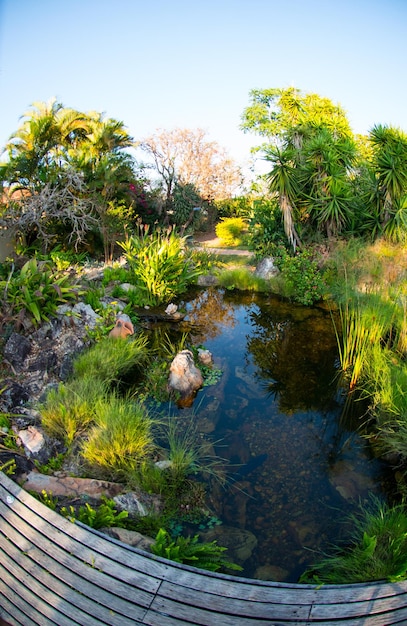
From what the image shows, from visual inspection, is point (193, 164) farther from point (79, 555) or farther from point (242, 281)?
point (79, 555)

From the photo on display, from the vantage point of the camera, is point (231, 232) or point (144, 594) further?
point (231, 232)

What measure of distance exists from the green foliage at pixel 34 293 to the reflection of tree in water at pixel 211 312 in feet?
7.66

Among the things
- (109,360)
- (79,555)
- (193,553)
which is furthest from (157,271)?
(79,555)

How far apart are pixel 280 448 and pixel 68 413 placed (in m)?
2.02

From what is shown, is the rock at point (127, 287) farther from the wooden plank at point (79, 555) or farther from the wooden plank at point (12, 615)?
the wooden plank at point (12, 615)

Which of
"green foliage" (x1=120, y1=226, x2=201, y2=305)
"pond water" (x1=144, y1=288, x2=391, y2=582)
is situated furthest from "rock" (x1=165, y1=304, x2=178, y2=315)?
"pond water" (x1=144, y1=288, x2=391, y2=582)

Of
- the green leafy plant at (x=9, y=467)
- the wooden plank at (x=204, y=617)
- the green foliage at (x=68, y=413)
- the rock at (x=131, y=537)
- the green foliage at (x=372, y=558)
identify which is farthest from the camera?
the green foliage at (x=68, y=413)

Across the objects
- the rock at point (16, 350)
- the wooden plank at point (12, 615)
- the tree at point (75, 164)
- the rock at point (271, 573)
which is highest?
the tree at point (75, 164)

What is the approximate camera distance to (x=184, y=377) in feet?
15.4

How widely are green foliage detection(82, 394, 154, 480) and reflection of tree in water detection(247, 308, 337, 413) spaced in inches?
73.2

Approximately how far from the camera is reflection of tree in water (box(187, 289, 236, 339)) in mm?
6928

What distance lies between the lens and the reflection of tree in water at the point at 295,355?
4.77 m

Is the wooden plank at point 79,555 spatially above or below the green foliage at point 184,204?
below

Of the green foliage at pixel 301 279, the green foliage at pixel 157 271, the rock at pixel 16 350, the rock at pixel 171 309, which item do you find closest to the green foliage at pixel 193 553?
the rock at pixel 16 350
